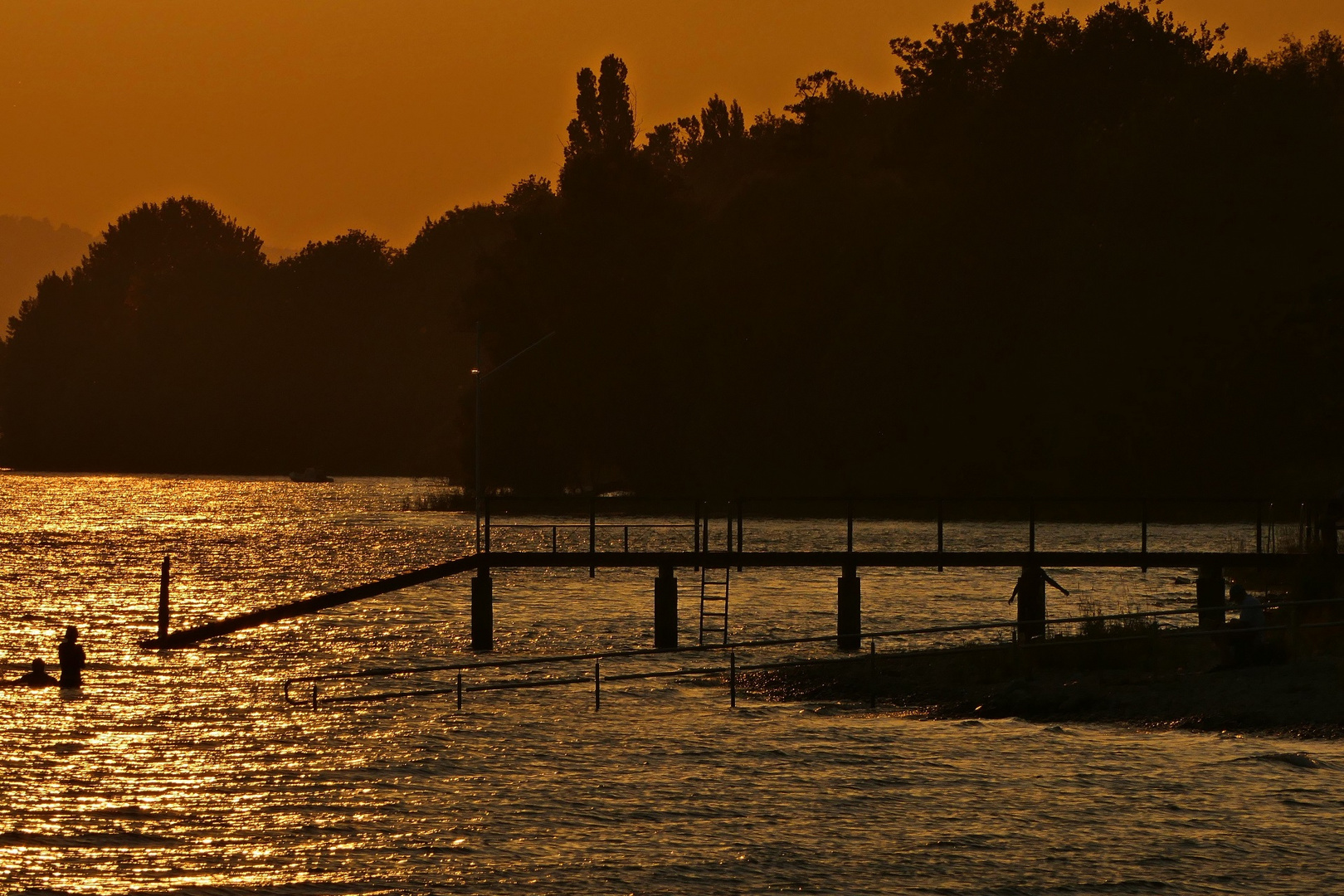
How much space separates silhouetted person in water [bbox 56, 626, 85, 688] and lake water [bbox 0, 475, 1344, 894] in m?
0.97

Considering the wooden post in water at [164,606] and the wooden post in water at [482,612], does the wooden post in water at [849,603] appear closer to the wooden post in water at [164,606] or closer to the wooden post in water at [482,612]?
the wooden post in water at [482,612]

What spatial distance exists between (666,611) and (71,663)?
14.9 m

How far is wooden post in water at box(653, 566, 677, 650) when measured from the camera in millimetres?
50719

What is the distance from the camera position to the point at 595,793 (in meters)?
31.8

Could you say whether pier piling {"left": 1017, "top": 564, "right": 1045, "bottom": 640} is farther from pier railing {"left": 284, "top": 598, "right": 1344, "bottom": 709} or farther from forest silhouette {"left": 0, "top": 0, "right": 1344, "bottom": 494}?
forest silhouette {"left": 0, "top": 0, "right": 1344, "bottom": 494}

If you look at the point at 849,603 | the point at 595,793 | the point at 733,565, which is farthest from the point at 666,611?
the point at 595,793

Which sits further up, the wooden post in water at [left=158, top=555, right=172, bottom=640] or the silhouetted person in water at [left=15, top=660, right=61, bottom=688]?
the wooden post in water at [left=158, top=555, right=172, bottom=640]

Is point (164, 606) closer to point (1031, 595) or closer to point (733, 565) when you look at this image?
point (733, 565)

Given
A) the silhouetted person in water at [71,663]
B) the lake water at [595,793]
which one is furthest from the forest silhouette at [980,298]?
the silhouetted person in water at [71,663]

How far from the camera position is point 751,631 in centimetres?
5475

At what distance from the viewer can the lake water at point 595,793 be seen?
2645cm

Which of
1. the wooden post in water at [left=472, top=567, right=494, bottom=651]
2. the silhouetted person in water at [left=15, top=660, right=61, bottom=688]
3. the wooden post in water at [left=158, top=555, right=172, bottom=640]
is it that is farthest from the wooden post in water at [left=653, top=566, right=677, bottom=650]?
the silhouetted person in water at [left=15, top=660, right=61, bottom=688]

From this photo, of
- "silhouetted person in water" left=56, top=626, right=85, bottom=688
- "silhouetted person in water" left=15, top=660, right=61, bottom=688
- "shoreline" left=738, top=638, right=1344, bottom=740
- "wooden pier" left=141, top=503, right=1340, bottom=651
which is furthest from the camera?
"wooden pier" left=141, top=503, right=1340, bottom=651

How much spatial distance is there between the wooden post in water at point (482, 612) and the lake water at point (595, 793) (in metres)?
0.74
